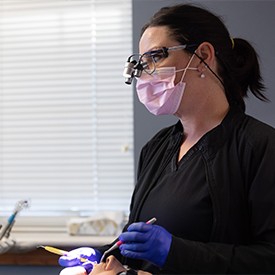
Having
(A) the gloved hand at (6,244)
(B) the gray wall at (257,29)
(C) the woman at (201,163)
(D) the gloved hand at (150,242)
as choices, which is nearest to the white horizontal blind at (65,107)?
(A) the gloved hand at (6,244)

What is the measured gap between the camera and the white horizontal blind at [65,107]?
2.14m

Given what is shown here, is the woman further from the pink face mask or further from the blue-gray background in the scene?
the blue-gray background

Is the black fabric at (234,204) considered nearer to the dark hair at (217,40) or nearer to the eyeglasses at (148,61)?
the dark hair at (217,40)

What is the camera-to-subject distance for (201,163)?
1.16 metres

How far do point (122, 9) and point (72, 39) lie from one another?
0.29 m

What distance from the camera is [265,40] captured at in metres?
1.82

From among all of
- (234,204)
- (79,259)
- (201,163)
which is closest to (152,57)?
(201,163)

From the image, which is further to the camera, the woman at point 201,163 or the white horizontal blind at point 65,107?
the white horizontal blind at point 65,107

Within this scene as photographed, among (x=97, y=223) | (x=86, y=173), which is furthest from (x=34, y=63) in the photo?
(x=97, y=223)

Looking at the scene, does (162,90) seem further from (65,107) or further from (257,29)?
(65,107)

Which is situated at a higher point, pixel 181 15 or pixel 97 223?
pixel 181 15

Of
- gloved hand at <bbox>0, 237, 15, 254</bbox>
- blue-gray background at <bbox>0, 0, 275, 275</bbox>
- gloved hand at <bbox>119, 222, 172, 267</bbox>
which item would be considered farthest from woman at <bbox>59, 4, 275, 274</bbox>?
gloved hand at <bbox>0, 237, 15, 254</bbox>

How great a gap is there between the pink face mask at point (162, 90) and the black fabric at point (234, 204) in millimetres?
137

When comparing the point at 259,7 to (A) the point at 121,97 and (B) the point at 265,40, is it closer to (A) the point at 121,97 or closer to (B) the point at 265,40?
(B) the point at 265,40
